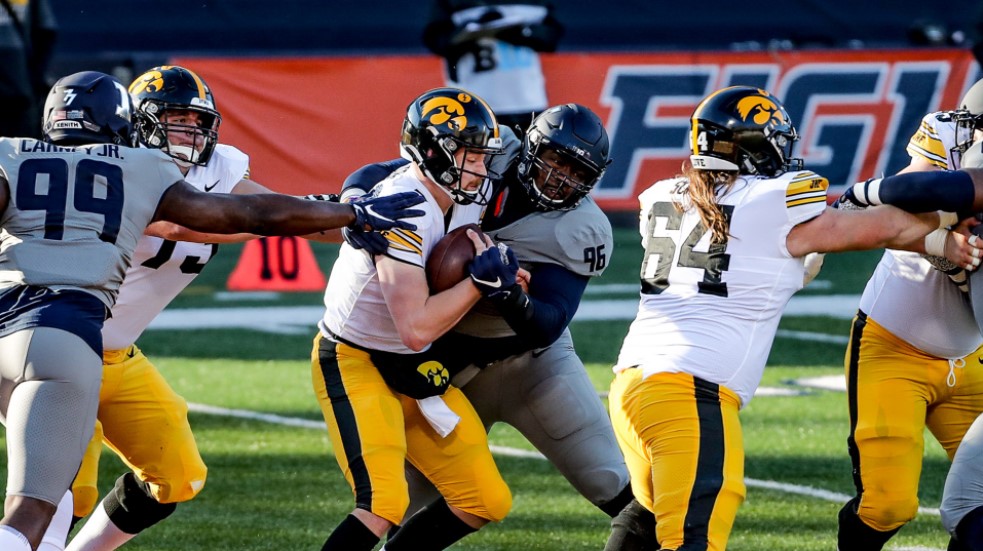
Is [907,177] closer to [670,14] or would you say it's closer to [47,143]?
[47,143]

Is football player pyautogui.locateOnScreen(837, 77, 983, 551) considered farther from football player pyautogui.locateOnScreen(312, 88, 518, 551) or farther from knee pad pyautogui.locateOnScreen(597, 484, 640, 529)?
football player pyautogui.locateOnScreen(312, 88, 518, 551)

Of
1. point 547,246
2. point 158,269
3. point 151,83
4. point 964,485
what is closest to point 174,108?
point 151,83

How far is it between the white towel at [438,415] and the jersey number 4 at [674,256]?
709 mm

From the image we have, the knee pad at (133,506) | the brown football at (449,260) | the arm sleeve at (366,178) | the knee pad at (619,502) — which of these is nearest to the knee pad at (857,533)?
the knee pad at (619,502)

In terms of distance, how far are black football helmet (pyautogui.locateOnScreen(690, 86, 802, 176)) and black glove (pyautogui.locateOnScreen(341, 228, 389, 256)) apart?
909 mm

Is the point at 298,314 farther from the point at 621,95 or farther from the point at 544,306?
the point at 544,306

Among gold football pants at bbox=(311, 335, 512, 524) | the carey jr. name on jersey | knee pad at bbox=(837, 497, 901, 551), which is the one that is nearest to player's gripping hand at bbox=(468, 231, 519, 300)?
gold football pants at bbox=(311, 335, 512, 524)

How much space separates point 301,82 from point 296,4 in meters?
2.83

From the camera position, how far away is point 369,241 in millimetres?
4055

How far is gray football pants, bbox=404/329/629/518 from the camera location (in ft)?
14.9

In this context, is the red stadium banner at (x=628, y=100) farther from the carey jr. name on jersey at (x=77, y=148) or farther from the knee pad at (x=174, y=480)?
the carey jr. name on jersey at (x=77, y=148)

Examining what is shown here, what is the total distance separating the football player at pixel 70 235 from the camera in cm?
358

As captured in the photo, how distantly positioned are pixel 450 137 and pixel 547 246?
501 mm

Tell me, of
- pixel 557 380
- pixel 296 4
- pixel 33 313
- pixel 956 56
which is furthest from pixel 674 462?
pixel 296 4
